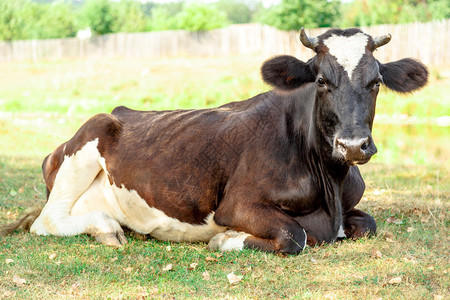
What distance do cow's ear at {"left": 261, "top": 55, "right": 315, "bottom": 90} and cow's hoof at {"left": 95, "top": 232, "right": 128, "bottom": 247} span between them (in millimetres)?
2371

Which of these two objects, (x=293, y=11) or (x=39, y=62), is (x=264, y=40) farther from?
(x=39, y=62)

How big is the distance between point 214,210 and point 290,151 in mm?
1035

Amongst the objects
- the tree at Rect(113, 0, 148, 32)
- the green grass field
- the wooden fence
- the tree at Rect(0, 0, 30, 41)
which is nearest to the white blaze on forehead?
→ the green grass field

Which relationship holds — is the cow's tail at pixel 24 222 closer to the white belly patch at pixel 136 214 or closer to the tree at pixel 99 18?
the white belly patch at pixel 136 214

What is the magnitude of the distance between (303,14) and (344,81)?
33015mm

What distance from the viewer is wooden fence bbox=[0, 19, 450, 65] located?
3328cm

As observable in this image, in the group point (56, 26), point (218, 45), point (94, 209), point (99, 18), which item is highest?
point (94, 209)

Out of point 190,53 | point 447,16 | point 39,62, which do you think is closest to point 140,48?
point 190,53

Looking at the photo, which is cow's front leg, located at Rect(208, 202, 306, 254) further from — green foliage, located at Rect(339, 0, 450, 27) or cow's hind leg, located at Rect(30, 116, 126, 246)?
green foliage, located at Rect(339, 0, 450, 27)

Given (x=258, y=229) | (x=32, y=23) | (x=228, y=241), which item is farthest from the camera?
(x=32, y=23)

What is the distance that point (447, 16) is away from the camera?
4141 cm

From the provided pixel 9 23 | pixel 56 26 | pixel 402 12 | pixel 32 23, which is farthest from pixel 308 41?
pixel 32 23

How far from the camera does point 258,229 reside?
583cm

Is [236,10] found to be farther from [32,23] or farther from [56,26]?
[56,26]
